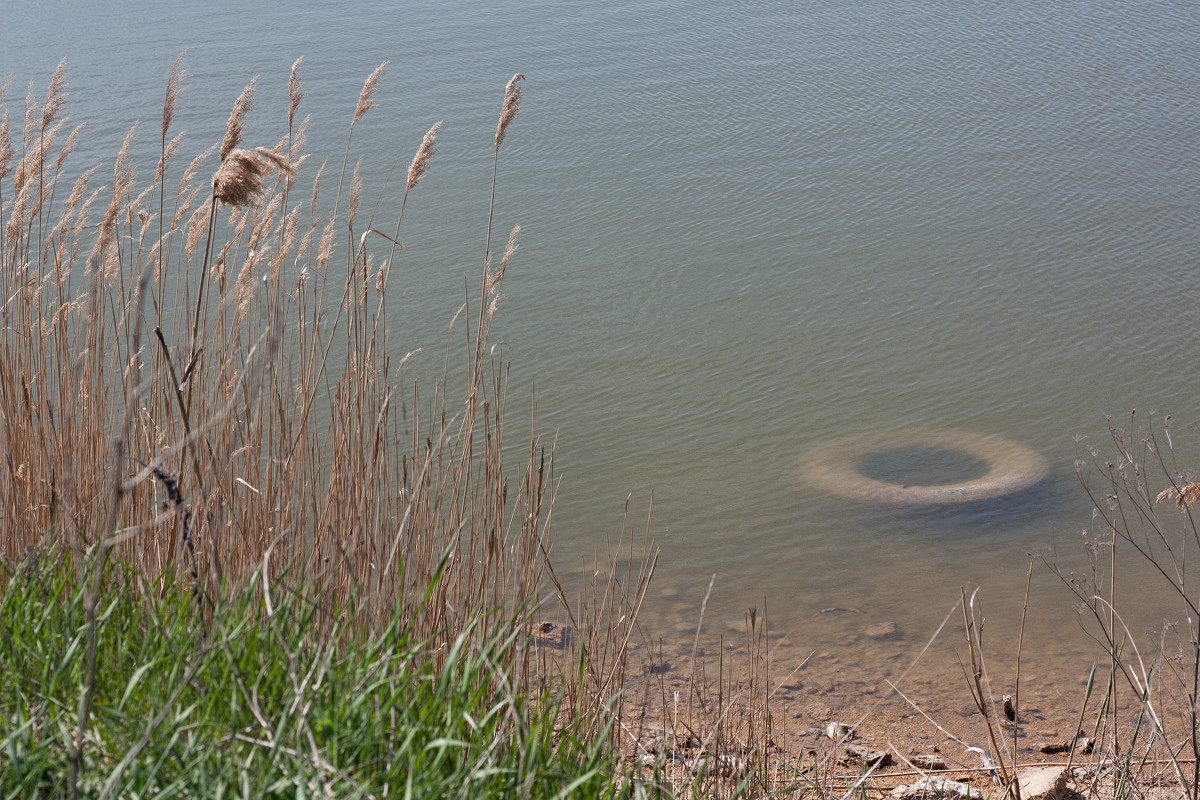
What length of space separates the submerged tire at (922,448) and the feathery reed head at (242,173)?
3533 millimetres

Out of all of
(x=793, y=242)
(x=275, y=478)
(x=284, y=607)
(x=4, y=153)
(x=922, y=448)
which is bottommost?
(x=922, y=448)

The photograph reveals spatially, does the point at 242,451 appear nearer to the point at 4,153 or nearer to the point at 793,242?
the point at 4,153

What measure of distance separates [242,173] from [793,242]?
18.1 ft

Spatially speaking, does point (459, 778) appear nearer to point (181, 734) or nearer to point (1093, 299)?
point (181, 734)

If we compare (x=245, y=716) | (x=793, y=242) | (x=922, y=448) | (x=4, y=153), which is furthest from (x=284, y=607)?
(x=793, y=242)

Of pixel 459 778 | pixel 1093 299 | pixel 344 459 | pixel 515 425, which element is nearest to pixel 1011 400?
pixel 1093 299

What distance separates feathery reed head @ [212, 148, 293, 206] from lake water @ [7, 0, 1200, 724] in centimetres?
258

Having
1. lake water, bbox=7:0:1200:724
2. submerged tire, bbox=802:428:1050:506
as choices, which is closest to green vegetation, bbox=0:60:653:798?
lake water, bbox=7:0:1200:724

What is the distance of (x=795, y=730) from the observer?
351 cm

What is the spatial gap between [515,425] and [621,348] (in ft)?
3.07

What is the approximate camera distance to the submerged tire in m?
5.09

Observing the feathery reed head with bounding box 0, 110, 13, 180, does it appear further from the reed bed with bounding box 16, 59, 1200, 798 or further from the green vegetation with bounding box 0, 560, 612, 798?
the green vegetation with bounding box 0, 560, 612, 798

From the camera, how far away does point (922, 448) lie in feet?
18.0

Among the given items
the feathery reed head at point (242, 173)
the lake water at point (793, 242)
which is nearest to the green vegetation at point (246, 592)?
the feathery reed head at point (242, 173)
